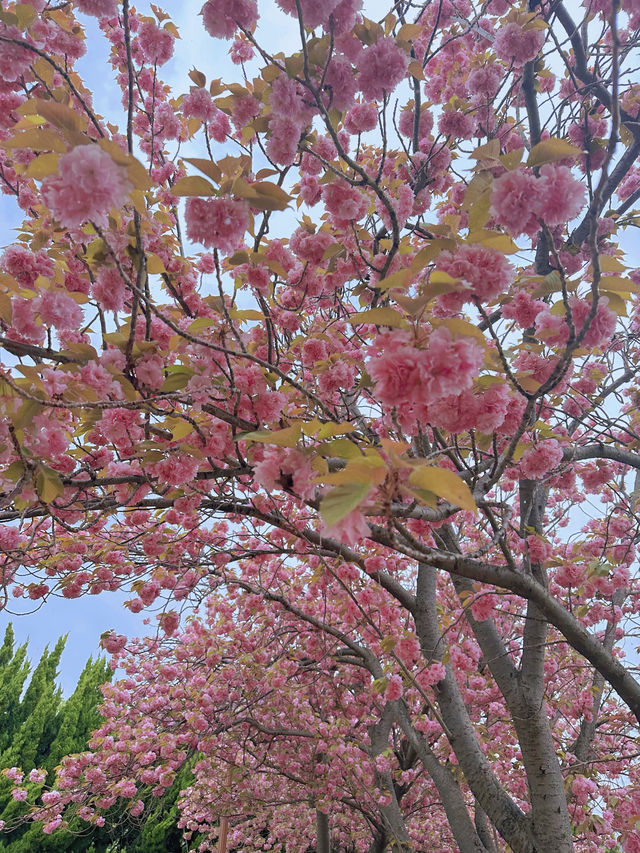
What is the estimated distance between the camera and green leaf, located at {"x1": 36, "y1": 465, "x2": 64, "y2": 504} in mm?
1656

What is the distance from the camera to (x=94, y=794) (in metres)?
6.08

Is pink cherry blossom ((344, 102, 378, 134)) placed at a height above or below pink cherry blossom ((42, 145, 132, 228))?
above

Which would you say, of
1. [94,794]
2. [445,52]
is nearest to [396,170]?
[445,52]

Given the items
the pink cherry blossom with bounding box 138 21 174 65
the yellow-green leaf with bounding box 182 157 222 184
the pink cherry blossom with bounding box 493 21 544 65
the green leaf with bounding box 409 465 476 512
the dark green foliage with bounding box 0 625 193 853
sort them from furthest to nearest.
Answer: the dark green foliage with bounding box 0 625 193 853 → the pink cherry blossom with bounding box 138 21 174 65 → the pink cherry blossom with bounding box 493 21 544 65 → the yellow-green leaf with bounding box 182 157 222 184 → the green leaf with bounding box 409 465 476 512

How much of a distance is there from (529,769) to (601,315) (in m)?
2.68

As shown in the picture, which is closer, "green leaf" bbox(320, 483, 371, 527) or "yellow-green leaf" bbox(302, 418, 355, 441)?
"green leaf" bbox(320, 483, 371, 527)

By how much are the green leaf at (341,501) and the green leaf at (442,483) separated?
A: 4.8 inches

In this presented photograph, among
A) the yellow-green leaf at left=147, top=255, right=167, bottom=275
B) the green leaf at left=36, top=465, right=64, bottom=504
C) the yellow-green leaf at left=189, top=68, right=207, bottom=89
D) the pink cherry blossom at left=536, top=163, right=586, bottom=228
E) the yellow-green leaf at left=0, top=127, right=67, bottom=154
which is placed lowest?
the green leaf at left=36, top=465, right=64, bottom=504

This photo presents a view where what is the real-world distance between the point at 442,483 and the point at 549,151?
0.95 metres

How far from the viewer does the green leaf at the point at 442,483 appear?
34.5 inches

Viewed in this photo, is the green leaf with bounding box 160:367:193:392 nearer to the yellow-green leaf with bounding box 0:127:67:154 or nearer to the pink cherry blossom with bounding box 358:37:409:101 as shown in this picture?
the yellow-green leaf with bounding box 0:127:67:154

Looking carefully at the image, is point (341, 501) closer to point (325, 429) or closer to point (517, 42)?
point (325, 429)

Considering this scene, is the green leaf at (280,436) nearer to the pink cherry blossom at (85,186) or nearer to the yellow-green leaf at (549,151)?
the pink cherry blossom at (85,186)

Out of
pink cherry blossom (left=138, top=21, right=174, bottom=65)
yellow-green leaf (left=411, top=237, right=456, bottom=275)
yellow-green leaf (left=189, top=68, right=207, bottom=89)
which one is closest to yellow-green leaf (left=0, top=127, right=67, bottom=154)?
yellow-green leaf (left=411, top=237, right=456, bottom=275)
